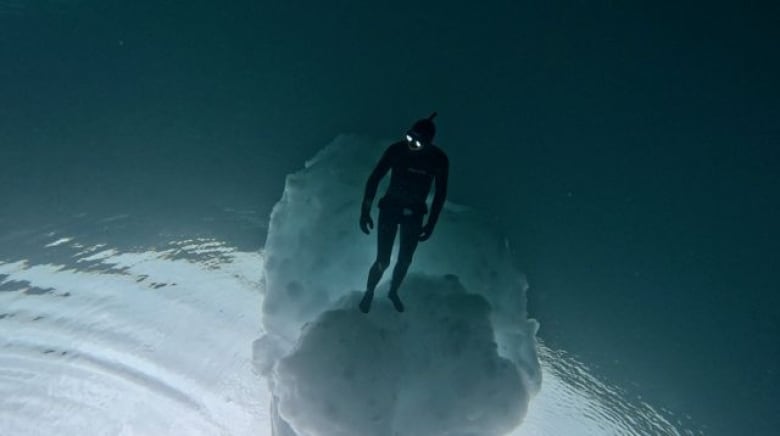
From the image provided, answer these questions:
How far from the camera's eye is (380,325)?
7.89 m

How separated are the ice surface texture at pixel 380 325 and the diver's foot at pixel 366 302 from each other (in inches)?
12.6

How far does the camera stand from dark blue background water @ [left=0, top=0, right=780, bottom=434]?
6.98 metres

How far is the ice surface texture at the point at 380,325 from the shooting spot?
770 centimetres

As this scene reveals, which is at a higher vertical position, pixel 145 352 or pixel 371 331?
pixel 371 331

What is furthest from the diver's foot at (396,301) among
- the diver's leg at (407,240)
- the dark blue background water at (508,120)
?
the dark blue background water at (508,120)

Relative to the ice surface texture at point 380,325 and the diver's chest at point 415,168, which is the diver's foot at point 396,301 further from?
the diver's chest at point 415,168

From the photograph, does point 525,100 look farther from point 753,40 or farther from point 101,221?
point 101,221

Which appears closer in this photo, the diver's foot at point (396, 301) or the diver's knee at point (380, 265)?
the diver's knee at point (380, 265)

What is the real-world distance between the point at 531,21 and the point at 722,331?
21.7ft

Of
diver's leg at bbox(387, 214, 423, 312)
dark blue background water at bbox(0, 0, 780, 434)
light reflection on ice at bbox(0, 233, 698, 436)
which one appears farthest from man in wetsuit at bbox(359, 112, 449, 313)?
light reflection on ice at bbox(0, 233, 698, 436)

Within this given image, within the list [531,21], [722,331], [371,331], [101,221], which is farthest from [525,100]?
[101,221]

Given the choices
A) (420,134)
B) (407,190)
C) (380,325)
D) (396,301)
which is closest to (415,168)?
(407,190)

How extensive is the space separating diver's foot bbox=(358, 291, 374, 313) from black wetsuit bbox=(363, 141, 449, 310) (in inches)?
25.0

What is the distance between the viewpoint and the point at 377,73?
7.73m
